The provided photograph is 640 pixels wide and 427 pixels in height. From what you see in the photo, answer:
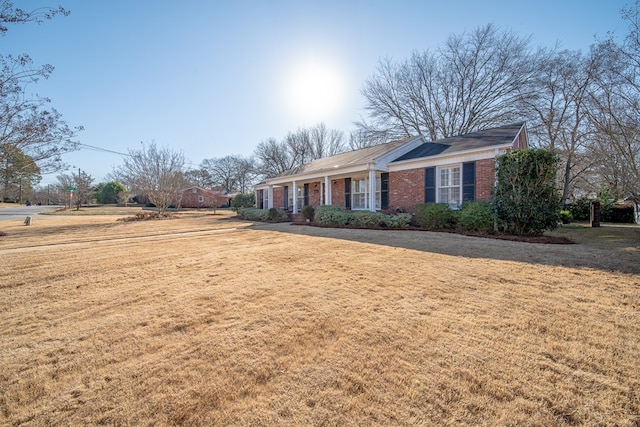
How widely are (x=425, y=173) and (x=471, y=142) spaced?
2.31m

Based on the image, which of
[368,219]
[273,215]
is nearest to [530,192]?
[368,219]

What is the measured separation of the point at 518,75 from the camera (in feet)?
62.6

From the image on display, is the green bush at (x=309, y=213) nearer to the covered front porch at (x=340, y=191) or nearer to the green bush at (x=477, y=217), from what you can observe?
the covered front porch at (x=340, y=191)

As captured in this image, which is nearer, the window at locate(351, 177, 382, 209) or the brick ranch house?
the brick ranch house

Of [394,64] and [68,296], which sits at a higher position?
[394,64]

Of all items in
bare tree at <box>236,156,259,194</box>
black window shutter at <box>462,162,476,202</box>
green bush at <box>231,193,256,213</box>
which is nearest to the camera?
black window shutter at <box>462,162,476,202</box>

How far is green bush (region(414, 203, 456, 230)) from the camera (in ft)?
30.6

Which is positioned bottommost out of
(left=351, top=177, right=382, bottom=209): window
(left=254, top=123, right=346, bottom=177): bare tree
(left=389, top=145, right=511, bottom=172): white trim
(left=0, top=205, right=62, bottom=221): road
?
(left=0, top=205, right=62, bottom=221): road

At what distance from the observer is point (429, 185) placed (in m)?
11.4

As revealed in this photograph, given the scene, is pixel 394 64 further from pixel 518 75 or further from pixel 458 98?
pixel 518 75

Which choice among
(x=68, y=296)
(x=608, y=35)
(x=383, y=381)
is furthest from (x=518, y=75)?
(x=68, y=296)

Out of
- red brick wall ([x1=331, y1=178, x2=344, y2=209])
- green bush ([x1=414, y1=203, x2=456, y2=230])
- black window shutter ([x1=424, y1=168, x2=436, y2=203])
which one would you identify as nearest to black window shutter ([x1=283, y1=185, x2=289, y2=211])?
red brick wall ([x1=331, y1=178, x2=344, y2=209])

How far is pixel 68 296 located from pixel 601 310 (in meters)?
6.29

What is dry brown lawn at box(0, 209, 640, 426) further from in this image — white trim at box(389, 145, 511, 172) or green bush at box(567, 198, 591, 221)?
green bush at box(567, 198, 591, 221)
